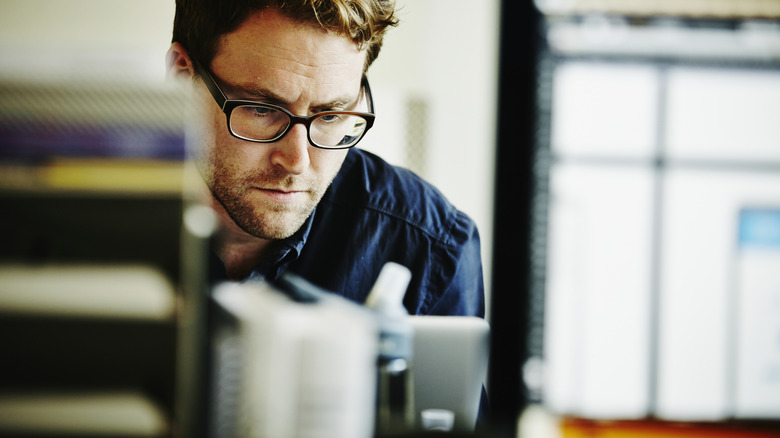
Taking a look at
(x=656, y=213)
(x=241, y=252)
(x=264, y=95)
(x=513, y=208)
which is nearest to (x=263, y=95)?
(x=264, y=95)

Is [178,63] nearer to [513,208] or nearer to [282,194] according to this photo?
[282,194]

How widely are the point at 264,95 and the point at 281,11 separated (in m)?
0.11

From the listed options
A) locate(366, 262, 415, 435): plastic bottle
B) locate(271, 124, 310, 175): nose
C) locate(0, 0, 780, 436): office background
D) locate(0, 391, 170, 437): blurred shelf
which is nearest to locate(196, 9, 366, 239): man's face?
locate(271, 124, 310, 175): nose

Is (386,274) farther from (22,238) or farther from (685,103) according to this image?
(685,103)

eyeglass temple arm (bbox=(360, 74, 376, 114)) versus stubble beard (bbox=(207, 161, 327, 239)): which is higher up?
eyeglass temple arm (bbox=(360, 74, 376, 114))

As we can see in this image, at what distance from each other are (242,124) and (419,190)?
12.4 inches

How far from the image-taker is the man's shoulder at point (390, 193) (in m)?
0.90

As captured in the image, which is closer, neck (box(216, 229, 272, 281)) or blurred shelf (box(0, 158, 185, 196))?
blurred shelf (box(0, 158, 185, 196))

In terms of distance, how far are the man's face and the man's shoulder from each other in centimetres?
9

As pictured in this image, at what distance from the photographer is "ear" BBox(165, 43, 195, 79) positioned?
Result: 84 centimetres

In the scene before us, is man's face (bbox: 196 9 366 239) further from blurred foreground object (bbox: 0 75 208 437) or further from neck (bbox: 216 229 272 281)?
blurred foreground object (bbox: 0 75 208 437)

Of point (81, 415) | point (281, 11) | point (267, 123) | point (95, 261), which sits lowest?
point (81, 415)

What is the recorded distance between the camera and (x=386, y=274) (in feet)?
1.82

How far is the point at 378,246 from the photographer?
90 centimetres
